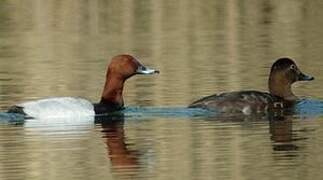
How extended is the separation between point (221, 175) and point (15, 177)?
1641 millimetres

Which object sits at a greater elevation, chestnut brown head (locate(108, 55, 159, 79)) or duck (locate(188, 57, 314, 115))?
chestnut brown head (locate(108, 55, 159, 79))

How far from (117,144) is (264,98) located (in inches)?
125

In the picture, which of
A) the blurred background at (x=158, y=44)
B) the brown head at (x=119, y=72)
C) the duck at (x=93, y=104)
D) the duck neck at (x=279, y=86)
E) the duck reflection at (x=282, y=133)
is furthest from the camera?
the blurred background at (x=158, y=44)

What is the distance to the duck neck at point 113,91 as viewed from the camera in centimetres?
1722

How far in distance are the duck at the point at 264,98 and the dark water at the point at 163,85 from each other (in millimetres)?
256

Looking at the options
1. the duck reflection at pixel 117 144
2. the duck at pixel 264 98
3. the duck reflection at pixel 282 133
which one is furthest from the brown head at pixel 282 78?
the duck reflection at pixel 117 144

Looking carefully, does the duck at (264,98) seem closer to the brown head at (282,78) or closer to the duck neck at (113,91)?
the brown head at (282,78)

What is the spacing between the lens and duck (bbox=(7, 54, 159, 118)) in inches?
640

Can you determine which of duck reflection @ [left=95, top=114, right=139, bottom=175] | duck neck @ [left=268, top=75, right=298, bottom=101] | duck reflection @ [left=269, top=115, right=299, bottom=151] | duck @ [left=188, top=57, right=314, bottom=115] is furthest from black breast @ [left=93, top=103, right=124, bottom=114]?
duck neck @ [left=268, top=75, right=298, bottom=101]

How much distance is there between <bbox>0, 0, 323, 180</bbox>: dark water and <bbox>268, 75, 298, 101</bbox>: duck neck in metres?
0.29

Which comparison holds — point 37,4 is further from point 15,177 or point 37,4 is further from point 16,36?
point 15,177

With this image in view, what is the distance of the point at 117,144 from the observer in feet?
47.1

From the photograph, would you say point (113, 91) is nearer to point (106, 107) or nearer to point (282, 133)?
point (106, 107)

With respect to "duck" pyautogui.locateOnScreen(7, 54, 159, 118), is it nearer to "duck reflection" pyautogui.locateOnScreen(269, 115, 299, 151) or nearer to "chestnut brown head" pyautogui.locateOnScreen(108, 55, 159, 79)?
"chestnut brown head" pyautogui.locateOnScreen(108, 55, 159, 79)
